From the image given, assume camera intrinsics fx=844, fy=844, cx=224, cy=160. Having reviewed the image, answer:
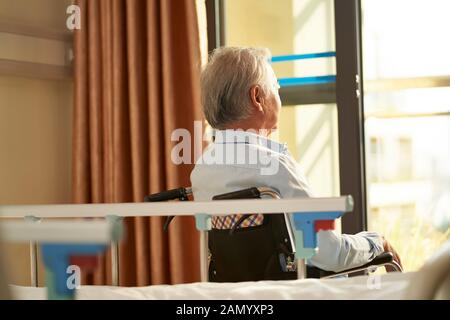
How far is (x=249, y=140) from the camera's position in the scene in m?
2.15

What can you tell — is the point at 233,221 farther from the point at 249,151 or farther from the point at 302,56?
the point at 302,56

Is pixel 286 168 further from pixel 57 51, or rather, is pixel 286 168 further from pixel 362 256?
pixel 57 51

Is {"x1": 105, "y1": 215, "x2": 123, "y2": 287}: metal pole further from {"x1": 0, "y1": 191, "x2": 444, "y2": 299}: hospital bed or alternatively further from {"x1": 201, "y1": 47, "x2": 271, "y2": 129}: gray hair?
{"x1": 201, "y1": 47, "x2": 271, "y2": 129}: gray hair

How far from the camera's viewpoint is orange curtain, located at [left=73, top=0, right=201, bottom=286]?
350 cm

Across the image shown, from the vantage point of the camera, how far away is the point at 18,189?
3.57 meters

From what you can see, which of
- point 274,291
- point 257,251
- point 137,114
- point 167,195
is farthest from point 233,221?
point 137,114

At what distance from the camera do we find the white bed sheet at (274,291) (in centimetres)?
138

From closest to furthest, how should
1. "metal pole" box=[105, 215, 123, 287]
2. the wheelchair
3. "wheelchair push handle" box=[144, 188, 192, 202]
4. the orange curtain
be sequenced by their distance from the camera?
1. "metal pole" box=[105, 215, 123, 287]
2. the wheelchair
3. "wheelchair push handle" box=[144, 188, 192, 202]
4. the orange curtain

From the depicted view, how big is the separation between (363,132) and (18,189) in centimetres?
146

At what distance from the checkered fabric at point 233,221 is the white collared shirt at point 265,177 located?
0.24 ft

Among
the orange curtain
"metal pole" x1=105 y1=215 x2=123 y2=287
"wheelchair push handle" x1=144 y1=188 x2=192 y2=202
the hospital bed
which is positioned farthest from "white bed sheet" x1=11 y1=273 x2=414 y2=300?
the orange curtain

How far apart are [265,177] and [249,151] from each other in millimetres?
93

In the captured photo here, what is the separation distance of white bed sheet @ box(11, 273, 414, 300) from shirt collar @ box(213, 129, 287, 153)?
2.09ft
